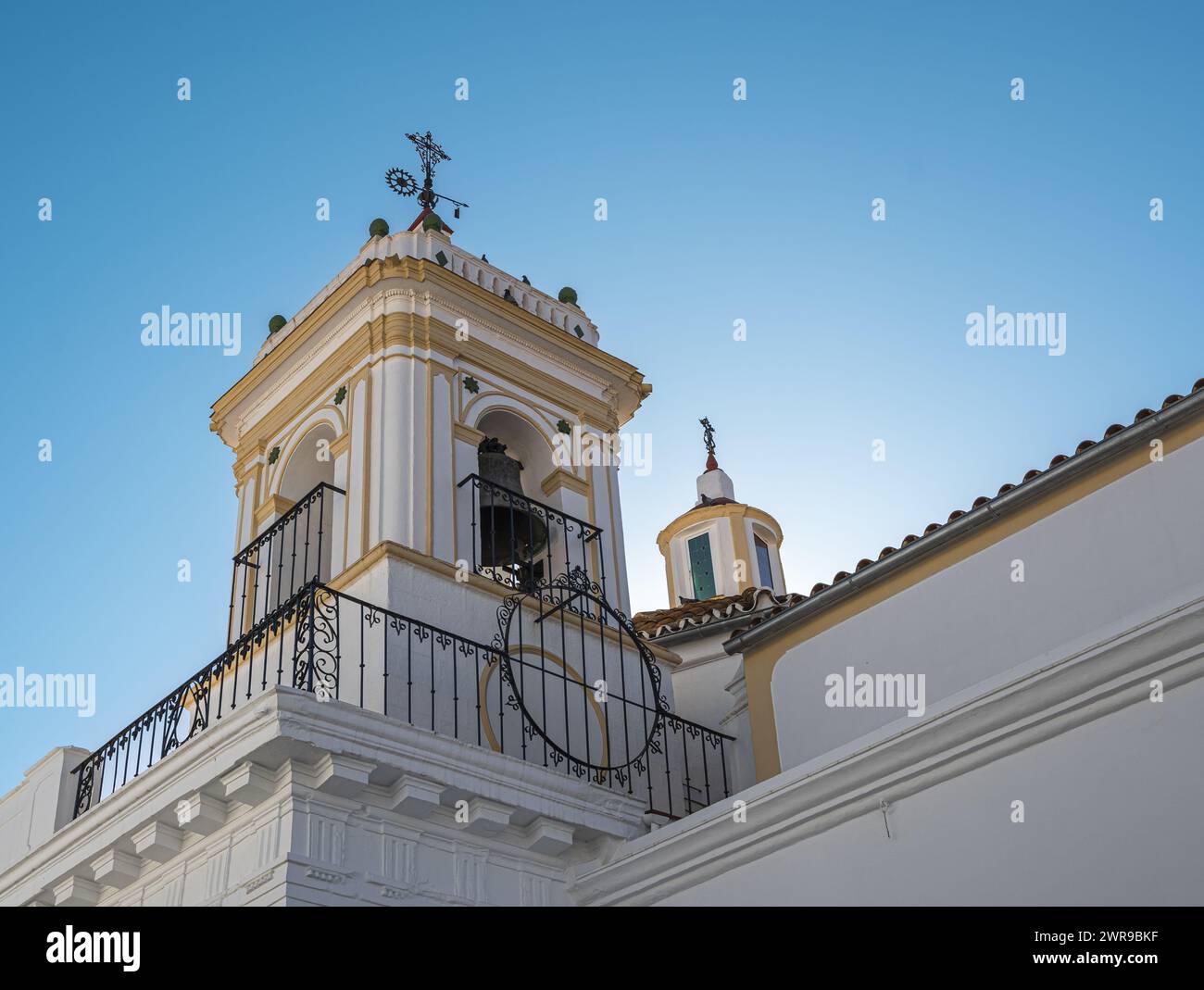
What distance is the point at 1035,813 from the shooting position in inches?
250

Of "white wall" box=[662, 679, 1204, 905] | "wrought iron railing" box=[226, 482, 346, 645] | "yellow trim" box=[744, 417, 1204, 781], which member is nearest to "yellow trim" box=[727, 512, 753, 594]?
"yellow trim" box=[744, 417, 1204, 781]

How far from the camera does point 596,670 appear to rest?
10.5m

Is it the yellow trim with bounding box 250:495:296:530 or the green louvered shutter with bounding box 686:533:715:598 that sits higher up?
the green louvered shutter with bounding box 686:533:715:598

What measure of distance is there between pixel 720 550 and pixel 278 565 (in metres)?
7.91

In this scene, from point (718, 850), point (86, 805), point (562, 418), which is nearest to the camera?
point (718, 850)

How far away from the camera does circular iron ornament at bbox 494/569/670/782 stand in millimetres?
9734

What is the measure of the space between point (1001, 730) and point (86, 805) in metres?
5.86

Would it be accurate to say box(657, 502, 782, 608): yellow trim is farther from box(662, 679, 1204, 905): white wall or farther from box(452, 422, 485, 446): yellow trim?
box(662, 679, 1204, 905): white wall

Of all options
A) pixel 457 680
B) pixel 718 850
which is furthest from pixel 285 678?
pixel 718 850

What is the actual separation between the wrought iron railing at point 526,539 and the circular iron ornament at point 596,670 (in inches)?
14.5

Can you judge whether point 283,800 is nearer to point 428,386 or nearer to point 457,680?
point 457,680

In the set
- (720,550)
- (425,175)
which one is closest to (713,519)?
(720,550)

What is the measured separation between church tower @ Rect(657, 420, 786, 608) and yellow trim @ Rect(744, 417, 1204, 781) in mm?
6787

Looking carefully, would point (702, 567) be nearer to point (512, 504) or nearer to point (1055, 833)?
point (512, 504)
